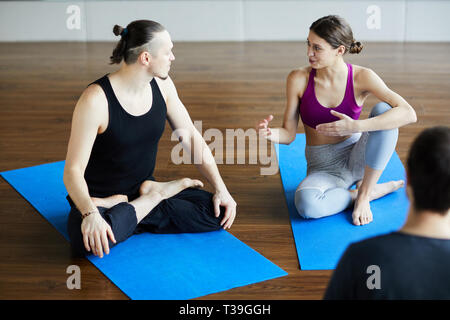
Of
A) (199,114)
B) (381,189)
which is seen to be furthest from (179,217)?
(199,114)

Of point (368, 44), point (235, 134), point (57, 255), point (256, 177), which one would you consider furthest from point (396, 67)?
point (57, 255)

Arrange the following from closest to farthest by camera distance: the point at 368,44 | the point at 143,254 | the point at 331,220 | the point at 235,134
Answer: the point at 143,254, the point at 331,220, the point at 235,134, the point at 368,44

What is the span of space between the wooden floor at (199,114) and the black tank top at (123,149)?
0.30 metres

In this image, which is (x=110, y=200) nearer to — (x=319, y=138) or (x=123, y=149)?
(x=123, y=149)

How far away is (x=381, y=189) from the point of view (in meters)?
2.59

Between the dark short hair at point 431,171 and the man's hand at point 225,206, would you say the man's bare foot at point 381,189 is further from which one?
the dark short hair at point 431,171

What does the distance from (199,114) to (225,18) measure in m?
2.18

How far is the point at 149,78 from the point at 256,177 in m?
0.90

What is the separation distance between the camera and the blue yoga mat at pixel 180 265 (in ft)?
6.60

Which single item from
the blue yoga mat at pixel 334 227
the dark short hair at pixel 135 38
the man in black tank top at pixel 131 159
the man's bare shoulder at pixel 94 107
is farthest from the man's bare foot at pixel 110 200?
the blue yoga mat at pixel 334 227

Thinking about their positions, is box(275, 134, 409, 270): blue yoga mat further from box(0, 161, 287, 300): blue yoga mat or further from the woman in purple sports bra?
box(0, 161, 287, 300): blue yoga mat

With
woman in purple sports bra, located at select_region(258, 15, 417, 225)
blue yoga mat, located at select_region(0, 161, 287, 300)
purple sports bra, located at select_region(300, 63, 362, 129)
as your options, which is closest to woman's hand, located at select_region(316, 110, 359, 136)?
woman in purple sports bra, located at select_region(258, 15, 417, 225)

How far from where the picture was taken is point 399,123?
7.64ft
